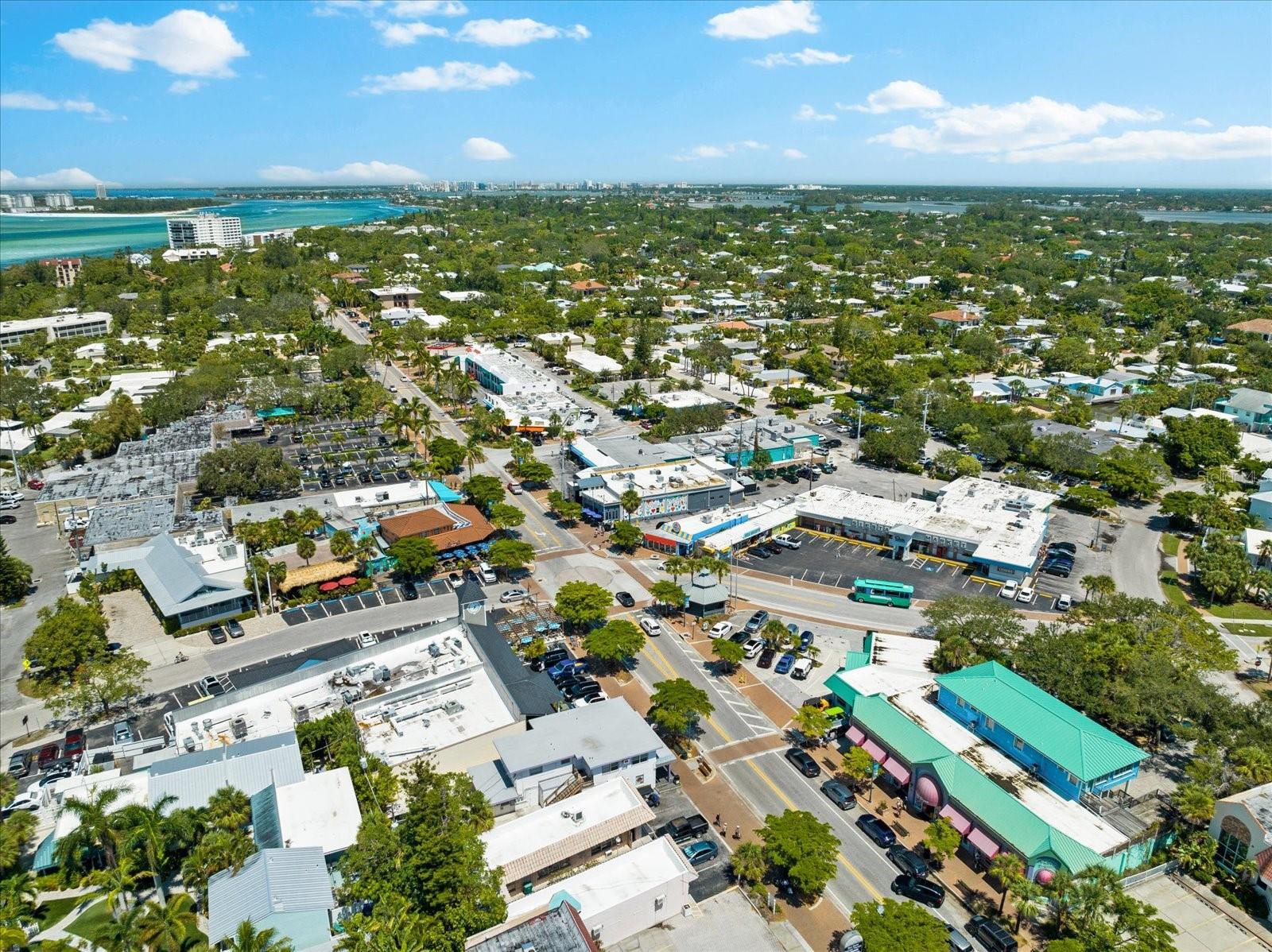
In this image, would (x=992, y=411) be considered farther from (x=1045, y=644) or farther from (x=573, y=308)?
(x=573, y=308)

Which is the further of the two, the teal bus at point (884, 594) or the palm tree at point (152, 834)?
the teal bus at point (884, 594)

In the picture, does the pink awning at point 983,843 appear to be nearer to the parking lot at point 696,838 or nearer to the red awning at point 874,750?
the red awning at point 874,750

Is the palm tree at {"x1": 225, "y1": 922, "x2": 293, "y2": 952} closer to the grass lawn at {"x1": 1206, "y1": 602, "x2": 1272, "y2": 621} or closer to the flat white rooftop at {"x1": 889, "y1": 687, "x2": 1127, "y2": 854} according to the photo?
the flat white rooftop at {"x1": 889, "y1": 687, "x2": 1127, "y2": 854}

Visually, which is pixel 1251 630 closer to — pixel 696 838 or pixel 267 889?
pixel 696 838

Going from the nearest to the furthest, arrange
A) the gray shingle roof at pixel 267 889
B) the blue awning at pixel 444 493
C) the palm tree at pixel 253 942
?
the palm tree at pixel 253 942, the gray shingle roof at pixel 267 889, the blue awning at pixel 444 493

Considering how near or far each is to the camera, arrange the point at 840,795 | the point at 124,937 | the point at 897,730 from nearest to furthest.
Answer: the point at 124,937 → the point at 840,795 → the point at 897,730

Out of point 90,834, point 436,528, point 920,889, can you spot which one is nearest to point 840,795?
point 920,889

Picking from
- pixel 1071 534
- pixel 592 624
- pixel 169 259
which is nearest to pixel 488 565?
pixel 592 624

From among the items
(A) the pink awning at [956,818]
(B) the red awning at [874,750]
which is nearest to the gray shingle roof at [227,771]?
(B) the red awning at [874,750]
